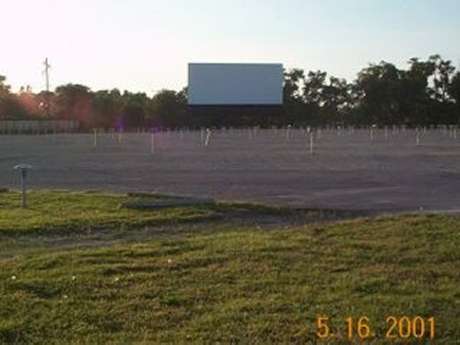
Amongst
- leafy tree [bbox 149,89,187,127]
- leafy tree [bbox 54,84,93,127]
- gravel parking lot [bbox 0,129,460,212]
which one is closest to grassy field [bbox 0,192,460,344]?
gravel parking lot [bbox 0,129,460,212]

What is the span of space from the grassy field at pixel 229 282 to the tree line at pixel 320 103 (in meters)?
113

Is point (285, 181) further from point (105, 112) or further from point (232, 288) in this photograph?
point (105, 112)

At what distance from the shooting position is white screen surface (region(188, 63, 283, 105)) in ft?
360

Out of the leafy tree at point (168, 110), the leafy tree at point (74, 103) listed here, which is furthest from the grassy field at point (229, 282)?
the leafy tree at point (74, 103)

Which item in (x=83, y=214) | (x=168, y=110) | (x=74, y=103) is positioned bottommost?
(x=83, y=214)

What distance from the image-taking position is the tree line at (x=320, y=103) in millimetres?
135375

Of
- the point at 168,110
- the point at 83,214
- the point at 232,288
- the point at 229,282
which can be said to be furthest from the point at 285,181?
the point at 168,110

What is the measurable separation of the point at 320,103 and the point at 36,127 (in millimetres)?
49005

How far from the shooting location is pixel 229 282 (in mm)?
8789

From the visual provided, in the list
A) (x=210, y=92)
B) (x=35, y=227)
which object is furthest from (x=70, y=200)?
(x=210, y=92)

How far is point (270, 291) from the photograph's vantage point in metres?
8.29

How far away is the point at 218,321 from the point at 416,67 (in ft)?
448

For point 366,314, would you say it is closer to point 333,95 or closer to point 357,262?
point 357,262

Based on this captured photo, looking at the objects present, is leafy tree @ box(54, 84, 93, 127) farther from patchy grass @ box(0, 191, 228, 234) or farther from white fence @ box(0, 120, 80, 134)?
patchy grass @ box(0, 191, 228, 234)
